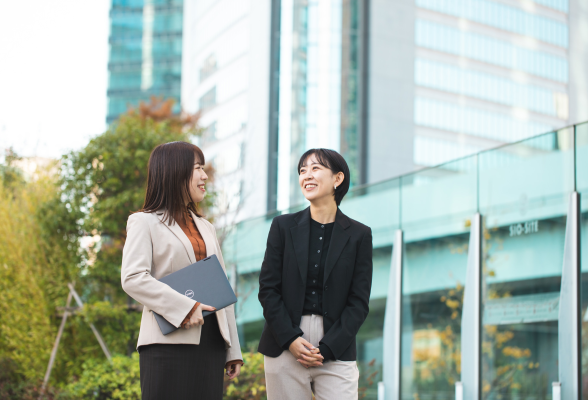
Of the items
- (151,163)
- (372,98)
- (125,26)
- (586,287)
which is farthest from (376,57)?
(125,26)

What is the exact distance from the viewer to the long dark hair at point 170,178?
2.91 metres

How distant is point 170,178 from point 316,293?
789 mm

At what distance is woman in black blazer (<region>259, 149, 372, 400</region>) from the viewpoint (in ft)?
9.71

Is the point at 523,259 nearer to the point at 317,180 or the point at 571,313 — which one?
the point at 571,313

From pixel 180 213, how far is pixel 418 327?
411 centimetres

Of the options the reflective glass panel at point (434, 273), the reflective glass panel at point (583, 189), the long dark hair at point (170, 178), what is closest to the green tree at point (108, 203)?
the reflective glass panel at point (434, 273)

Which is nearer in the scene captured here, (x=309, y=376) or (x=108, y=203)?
(x=309, y=376)

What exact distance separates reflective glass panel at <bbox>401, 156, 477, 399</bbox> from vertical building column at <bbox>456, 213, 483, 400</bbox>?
0.12 m

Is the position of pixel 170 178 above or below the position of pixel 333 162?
below

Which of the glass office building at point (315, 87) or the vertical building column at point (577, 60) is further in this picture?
the vertical building column at point (577, 60)

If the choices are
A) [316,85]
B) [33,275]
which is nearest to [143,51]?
[316,85]

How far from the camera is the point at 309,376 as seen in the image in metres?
3.01

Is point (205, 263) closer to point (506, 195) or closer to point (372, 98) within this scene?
point (506, 195)

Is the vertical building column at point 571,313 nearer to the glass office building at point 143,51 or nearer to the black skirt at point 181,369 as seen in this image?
the black skirt at point 181,369
